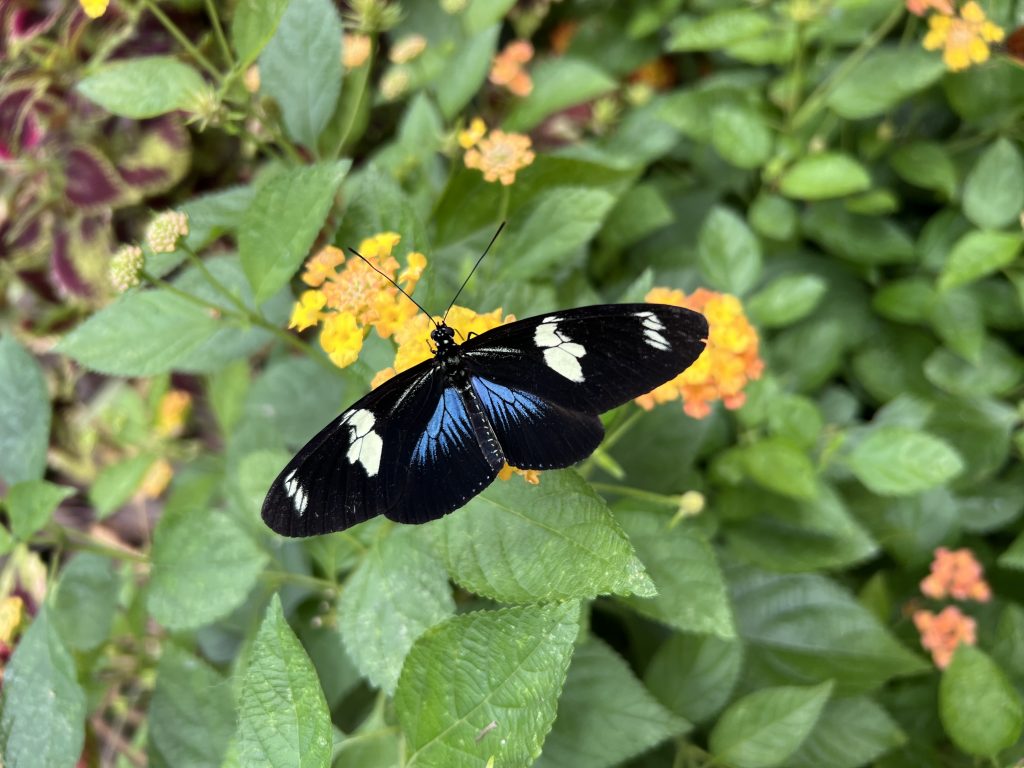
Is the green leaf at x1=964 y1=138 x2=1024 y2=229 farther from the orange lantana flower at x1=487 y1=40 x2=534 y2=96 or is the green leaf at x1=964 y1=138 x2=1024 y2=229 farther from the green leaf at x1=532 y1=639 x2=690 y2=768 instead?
the green leaf at x1=532 y1=639 x2=690 y2=768

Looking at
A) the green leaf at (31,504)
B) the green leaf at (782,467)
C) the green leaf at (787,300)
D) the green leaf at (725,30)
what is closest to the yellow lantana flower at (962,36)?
the green leaf at (725,30)

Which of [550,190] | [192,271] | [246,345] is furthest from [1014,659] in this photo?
[192,271]

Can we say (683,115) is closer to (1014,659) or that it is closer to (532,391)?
(532,391)

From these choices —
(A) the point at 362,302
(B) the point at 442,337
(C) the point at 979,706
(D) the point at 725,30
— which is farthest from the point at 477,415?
(D) the point at 725,30

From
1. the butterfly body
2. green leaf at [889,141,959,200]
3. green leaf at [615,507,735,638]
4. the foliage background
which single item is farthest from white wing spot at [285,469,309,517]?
green leaf at [889,141,959,200]

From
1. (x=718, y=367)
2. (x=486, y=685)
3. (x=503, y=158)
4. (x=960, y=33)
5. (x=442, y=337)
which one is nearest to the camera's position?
(x=486, y=685)

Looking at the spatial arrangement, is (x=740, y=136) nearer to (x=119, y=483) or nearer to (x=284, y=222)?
(x=284, y=222)

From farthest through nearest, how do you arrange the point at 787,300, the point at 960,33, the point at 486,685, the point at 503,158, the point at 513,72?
the point at 513,72
the point at 787,300
the point at 960,33
the point at 503,158
the point at 486,685
